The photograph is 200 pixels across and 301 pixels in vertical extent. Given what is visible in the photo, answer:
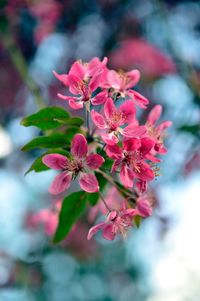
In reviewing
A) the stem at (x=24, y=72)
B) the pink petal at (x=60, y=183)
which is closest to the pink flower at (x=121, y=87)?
the pink petal at (x=60, y=183)

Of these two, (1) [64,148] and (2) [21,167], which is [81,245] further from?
(1) [64,148]

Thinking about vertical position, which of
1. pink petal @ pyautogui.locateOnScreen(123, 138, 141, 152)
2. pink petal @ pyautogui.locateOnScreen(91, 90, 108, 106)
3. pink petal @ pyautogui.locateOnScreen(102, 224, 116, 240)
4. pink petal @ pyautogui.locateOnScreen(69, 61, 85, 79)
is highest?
pink petal @ pyautogui.locateOnScreen(69, 61, 85, 79)

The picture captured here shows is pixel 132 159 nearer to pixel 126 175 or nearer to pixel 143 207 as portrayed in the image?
pixel 126 175

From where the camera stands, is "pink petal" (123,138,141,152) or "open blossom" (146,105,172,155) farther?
"open blossom" (146,105,172,155)

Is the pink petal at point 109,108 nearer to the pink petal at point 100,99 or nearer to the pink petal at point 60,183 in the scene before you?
the pink petal at point 100,99

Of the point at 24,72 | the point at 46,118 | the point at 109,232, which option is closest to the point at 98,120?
the point at 46,118

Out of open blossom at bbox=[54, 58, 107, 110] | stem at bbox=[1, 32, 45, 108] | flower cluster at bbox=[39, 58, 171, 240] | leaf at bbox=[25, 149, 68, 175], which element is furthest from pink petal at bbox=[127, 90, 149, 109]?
stem at bbox=[1, 32, 45, 108]

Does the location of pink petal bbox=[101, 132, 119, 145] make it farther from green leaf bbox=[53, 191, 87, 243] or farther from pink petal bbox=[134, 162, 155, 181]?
green leaf bbox=[53, 191, 87, 243]
